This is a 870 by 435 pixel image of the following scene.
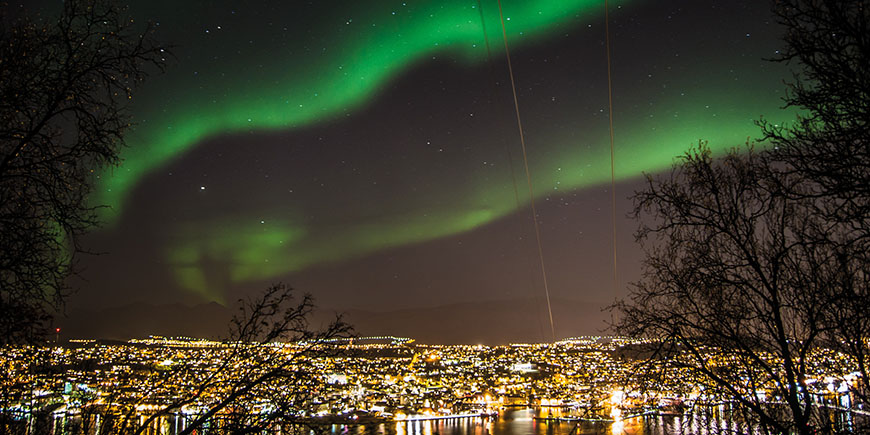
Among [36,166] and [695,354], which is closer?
[36,166]

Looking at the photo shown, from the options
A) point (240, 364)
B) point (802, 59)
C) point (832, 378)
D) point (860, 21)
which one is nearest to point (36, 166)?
point (240, 364)

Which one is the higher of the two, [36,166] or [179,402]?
[36,166]

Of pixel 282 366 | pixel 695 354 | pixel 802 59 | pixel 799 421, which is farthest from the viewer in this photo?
pixel 695 354

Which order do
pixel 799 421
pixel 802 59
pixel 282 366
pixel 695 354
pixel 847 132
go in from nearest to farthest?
pixel 847 132 → pixel 802 59 → pixel 282 366 → pixel 799 421 → pixel 695 354

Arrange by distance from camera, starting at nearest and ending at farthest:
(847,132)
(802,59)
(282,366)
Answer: (847,132) < (802,59) < (282,366)

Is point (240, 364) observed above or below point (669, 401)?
above

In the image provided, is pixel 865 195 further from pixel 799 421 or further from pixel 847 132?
pixel 799 421

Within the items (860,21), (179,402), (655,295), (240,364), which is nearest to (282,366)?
(240,364)

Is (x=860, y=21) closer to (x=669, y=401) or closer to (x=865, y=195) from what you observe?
(x=865, y=195)

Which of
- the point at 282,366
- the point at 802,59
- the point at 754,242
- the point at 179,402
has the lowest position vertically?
the point at 179,402
